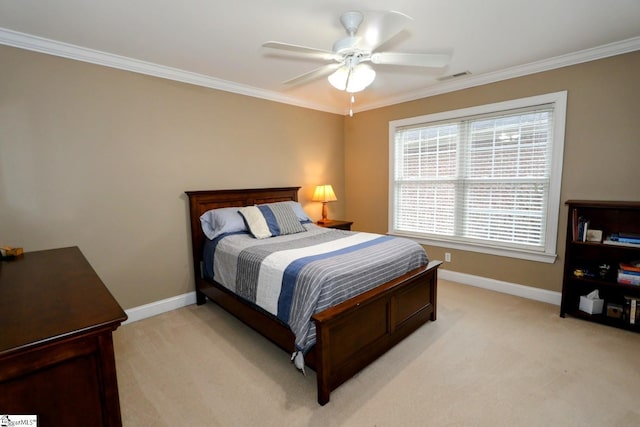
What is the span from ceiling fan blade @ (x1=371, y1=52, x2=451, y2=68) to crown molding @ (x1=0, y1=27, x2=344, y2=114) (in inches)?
80.2

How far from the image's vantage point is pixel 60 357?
3.28ft

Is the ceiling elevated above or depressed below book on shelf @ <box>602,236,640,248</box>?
above

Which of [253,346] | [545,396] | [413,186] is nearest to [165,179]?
[253,346]

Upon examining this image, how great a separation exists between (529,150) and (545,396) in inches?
95.2

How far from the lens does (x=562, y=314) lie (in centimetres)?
283

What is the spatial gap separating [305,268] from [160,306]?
2023mm

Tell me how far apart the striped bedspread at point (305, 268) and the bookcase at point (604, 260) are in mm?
1433

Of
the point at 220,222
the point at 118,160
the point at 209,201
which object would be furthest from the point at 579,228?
the point at 118,160

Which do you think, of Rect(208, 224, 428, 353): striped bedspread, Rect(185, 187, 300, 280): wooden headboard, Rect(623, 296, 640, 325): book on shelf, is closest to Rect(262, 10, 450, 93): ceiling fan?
Rect(208, 224, 428, 353): striped bedspread

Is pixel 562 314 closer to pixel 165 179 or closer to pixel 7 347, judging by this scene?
pixel 7 347

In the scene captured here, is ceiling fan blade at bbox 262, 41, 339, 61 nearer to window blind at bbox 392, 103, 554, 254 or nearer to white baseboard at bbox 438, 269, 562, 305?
window blind at bbox 392, 103, 554, 254

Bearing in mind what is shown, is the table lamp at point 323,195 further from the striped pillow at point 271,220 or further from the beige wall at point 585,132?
the beige wall at point 585,132

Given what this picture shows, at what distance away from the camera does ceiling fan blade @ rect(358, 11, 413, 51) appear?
5.24ft

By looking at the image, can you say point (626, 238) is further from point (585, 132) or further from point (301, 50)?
point (301, 50)
